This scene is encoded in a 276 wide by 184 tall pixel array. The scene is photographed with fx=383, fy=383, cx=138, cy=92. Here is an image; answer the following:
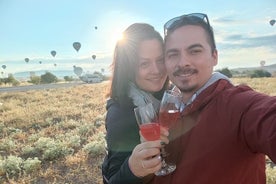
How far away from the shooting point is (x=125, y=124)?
2682mm

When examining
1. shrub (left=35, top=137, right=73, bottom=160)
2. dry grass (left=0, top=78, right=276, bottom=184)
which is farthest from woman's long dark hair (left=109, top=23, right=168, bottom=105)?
shrub (left=35, top=137, right=73, bottom=160)

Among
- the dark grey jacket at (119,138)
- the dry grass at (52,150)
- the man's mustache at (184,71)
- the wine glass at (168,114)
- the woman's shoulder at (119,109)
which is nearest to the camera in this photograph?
the wine glass at (168,114)

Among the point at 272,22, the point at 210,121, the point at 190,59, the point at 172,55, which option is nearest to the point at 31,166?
the point at 172,55

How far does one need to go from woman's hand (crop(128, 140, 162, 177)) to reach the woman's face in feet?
3.23

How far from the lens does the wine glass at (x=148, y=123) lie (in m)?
2.10

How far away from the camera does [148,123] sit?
2184 millimetres

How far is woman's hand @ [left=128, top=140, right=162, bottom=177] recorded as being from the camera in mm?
2053

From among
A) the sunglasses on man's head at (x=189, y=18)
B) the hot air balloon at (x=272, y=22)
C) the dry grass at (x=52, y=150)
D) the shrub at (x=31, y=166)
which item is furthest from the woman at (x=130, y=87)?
the hot air balloon at (x=272, y=22)

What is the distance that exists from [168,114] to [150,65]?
0.88 meters

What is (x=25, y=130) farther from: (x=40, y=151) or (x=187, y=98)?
(x=187, y=98)

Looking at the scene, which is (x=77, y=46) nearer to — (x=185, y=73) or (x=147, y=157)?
(x=185, y=73)

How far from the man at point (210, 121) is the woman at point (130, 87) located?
0.38 metres

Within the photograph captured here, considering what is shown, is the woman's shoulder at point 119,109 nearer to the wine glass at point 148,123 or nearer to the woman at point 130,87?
the woman at point 130,87

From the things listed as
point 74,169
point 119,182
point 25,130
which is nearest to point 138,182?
point 119,182
